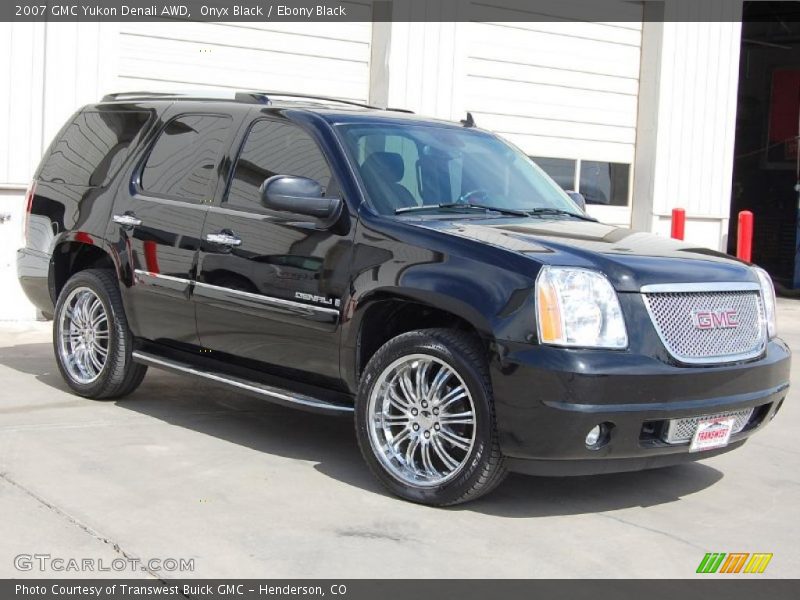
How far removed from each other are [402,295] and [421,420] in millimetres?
557

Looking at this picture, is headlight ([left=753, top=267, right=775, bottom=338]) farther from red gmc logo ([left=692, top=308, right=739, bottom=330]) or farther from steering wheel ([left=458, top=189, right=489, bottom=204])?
steering wheel ([left=458, top=189, right=489, bottom=204])

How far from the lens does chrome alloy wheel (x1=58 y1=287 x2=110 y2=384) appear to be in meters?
7.18

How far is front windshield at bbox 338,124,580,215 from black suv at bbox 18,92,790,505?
15mm

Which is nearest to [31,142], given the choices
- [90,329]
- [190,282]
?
[90,329]

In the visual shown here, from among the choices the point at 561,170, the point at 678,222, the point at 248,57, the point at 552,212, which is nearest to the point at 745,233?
the point at 678,222

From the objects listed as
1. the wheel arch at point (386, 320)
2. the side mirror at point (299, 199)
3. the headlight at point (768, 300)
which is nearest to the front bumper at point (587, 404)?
the wheel arch at point (386, 320)

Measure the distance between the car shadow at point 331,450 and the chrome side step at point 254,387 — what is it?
118 millimetres

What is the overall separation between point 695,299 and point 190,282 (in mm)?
2612

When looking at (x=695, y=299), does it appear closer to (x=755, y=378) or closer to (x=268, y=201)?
(x=755, y=378)

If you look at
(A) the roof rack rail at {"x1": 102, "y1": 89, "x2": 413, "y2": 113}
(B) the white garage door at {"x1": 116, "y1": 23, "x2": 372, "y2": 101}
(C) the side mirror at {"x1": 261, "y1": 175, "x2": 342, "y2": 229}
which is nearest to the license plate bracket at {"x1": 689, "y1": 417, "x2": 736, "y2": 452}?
(C) the side mirror at {"x1": 261, "y1": 175, "x2": 342, "y2": 229}

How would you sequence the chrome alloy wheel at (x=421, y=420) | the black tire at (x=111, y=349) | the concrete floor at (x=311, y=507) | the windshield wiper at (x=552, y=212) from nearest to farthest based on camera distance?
the concrete floor at (x=311, y=507)
the chrome alloy wheel at (x=421, y=420)
the windshield wiper at (x=552, y=212)
the black tire at (x=111, y=349)

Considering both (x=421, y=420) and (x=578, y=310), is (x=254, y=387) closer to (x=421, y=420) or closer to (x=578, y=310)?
(x=421, y=420)

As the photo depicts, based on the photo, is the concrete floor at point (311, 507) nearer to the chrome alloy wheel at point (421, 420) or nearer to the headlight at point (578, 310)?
the chrome alloy wheel at point (421, 420)

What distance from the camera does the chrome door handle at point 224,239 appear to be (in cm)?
619
